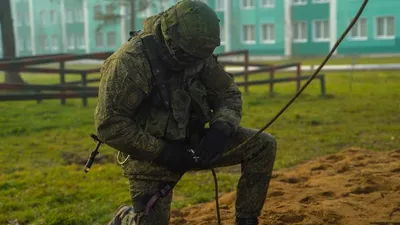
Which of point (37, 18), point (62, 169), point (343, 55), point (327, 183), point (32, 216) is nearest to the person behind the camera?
point (32, 216)

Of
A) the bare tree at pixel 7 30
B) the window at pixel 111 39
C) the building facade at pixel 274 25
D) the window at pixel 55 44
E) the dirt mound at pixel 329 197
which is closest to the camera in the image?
the dirt mound at pixel 329 197

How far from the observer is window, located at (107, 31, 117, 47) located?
54.5m

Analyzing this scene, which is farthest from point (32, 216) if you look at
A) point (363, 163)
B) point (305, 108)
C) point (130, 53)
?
point (305, 108)

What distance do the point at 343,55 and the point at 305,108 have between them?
93.8ft

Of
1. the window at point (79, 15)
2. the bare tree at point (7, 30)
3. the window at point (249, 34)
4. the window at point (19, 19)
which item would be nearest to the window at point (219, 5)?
the window at point (249, 34)

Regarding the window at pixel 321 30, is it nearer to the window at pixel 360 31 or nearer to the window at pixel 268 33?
the window at pixel 360 31

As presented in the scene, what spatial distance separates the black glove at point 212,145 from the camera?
11.6 feet

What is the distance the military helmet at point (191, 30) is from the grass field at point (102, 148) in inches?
89.2

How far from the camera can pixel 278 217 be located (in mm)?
4656

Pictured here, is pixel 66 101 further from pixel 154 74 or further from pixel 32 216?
pixel 154 74

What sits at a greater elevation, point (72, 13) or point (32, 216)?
point (72, 13)

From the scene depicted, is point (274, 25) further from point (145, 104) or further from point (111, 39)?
point (145, 104)

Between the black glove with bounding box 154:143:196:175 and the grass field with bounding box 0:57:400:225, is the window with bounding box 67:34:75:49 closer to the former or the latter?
the grass field with bounding box 0:57:400:225

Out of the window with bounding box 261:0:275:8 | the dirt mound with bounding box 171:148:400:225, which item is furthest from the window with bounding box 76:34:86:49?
the dirt mound with bounding box 171:148:400:225
